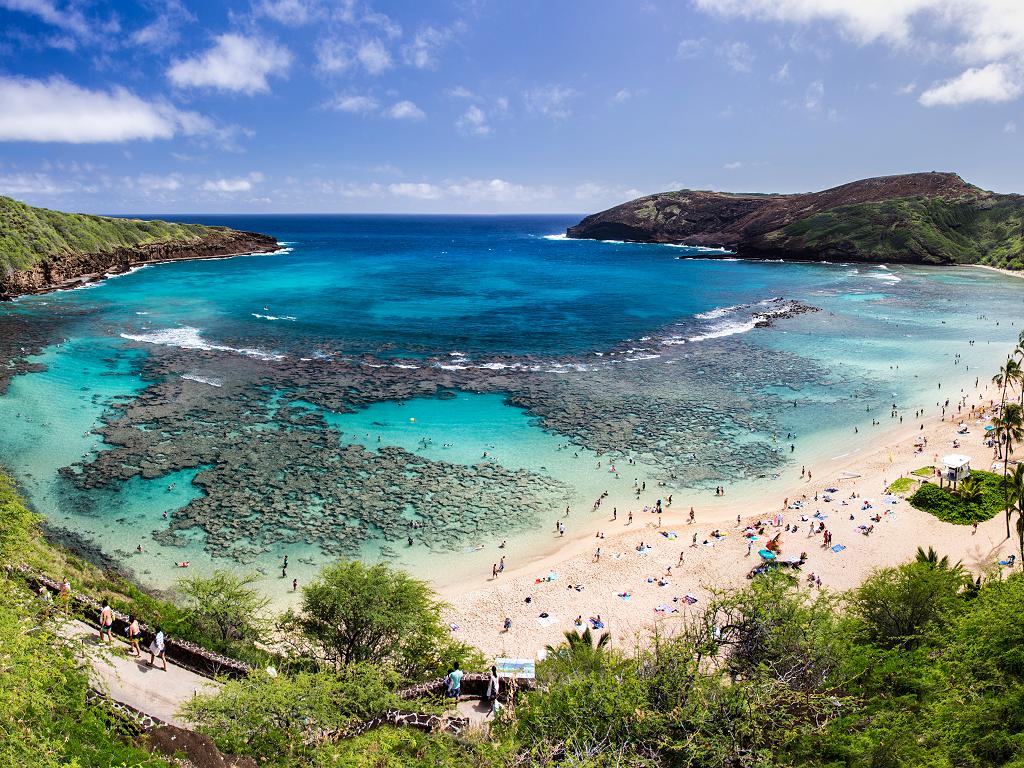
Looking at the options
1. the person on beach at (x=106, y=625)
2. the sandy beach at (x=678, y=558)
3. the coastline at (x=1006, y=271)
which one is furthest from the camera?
the coastline at (x=1006, y=271)

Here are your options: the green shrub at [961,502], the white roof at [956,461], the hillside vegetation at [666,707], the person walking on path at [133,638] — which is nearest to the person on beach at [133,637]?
the person walking on path at [133,638]

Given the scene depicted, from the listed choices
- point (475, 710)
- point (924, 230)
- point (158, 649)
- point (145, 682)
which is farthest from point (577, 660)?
point (924, 230)

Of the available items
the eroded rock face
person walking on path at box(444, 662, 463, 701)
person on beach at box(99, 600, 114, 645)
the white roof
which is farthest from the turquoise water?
person walking on path at box(444, 662, 463, 701)

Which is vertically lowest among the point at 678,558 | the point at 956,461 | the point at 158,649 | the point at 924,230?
the point at 678,558

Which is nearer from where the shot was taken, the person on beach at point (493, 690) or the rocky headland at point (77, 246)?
the person on beach at point (493, 690)

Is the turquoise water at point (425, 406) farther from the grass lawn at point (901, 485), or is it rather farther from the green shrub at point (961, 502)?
the green shrub at point (961, 502)

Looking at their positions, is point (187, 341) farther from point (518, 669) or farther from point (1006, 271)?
point (1006, 271)

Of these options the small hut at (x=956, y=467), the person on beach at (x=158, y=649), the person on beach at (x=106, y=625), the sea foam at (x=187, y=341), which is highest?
the sea foam at (x=187, y=341)
